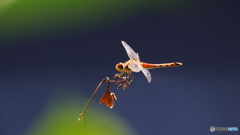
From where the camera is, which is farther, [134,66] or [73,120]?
[73,120]

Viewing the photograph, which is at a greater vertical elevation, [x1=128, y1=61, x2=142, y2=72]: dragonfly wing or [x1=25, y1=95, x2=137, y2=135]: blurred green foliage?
[x1=128, y1=61, x2=142, y2=72]: dragonfly wing

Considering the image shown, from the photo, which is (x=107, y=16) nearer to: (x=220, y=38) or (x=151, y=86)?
Answer: (x=151, y=86)

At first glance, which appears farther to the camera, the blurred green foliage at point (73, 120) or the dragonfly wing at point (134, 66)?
the blurred green foliage at point (73, 120)

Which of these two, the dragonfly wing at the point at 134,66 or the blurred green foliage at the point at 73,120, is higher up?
the dragonfly wing at the point at 134,66

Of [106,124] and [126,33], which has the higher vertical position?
[126,33]

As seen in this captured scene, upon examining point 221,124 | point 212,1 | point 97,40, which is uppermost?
point 212,1

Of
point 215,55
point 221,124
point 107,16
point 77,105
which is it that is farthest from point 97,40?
point 221,124

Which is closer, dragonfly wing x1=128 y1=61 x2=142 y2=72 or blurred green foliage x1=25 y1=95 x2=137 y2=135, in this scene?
dragonfly wing x1=128 y1=61 x2=142 y2=72

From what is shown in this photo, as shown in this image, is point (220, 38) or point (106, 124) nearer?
point (106, 124)
